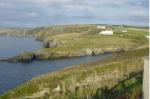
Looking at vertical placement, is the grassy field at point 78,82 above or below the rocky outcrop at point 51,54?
above

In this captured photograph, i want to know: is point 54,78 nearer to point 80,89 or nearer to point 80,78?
point 80,78

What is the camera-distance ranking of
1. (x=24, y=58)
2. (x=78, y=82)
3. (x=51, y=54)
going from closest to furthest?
(x=78, y=82) < (x=24, y=58) < (x=51, y=54)

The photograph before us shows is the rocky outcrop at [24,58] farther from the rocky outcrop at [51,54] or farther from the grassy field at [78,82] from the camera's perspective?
the grassy field at [78,82]

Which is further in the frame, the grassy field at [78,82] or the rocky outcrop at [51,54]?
the rocky outcrop at [51,54]

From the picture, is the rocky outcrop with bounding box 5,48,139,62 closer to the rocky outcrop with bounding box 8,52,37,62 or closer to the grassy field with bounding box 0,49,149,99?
the rocky outcrop with bounding box 8,52,37,62

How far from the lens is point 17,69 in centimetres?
10531

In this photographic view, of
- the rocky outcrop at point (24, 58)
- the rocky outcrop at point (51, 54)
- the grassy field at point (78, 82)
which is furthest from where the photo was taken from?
the rocky outcrop at point (51, 54)

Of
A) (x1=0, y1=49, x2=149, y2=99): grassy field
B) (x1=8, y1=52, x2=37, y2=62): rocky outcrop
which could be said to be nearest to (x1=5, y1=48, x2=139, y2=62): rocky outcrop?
(x1=8, y1=52, x2=37, y2=62): rocky outcrop

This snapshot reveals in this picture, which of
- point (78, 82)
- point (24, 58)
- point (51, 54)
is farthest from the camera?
point (51, 54)

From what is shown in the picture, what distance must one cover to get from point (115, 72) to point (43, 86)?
9.83 metres

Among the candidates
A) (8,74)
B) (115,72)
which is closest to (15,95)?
(115,72)

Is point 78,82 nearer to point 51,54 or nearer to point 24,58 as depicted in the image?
point 24,58

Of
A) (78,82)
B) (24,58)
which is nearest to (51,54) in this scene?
(24,58)

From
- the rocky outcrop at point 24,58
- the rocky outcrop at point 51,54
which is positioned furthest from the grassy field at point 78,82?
the rocky outcrop at point 51,54
